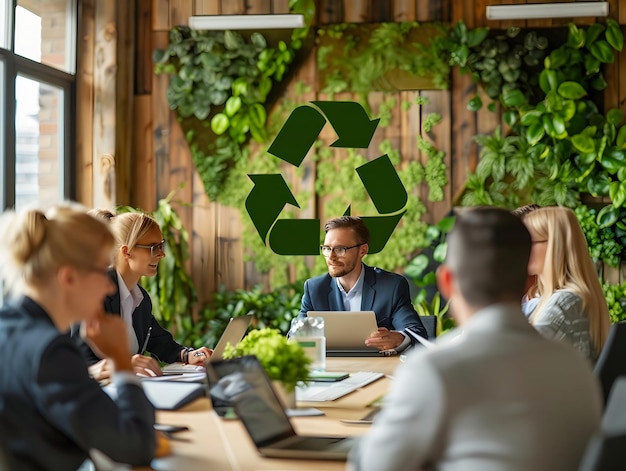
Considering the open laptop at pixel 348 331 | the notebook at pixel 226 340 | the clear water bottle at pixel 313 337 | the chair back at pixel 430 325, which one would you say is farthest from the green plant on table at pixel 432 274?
the notebook at pixel 226 340

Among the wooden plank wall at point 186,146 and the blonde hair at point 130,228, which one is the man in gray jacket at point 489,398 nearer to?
the blonde hair at point 130,228

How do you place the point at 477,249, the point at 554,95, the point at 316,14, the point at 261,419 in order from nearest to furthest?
the point at 477,249 < the point at 261,419 < the point at 554,95 < the point at 316,14

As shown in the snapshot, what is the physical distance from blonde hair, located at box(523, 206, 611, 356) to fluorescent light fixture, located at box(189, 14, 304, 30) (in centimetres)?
346

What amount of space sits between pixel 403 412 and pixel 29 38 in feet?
16.2

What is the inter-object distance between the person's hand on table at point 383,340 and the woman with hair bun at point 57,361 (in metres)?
1.91

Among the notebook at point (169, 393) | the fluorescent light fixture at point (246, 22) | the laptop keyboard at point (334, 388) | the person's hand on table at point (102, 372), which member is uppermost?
the fluorescent light fixture at point (246, 22)

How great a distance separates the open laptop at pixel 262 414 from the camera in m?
2.05

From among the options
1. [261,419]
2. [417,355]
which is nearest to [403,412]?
[417,355]

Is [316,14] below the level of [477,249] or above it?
above

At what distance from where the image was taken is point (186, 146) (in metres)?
6.57

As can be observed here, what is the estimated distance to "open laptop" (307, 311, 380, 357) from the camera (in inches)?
148

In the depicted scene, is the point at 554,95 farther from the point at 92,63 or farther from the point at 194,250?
the point at 92,63

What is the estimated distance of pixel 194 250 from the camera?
6570 mm

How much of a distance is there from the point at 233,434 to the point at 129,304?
1.53m
